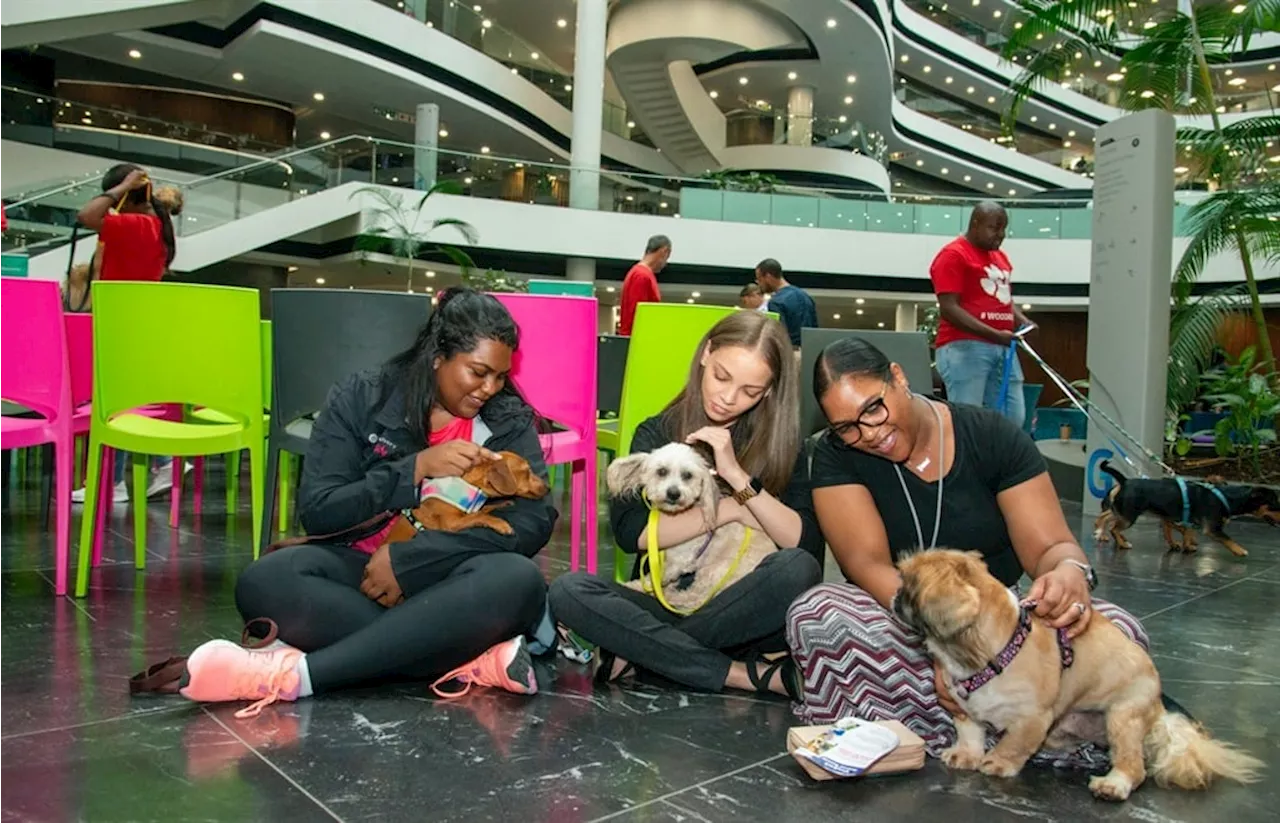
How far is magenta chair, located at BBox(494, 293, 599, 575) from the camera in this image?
3469 mm

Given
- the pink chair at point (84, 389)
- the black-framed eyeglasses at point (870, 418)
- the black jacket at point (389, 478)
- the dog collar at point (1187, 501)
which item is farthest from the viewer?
the dog collar at point (1187, 501)

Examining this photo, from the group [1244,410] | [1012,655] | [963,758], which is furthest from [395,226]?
[1012,655]

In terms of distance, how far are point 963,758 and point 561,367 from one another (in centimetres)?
200

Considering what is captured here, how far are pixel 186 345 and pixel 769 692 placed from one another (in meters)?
2.20

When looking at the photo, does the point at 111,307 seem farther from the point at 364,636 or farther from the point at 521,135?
the point at 521,135

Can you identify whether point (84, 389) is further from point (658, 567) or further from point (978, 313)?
point (978, 313)

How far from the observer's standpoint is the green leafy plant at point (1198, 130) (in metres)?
6.41

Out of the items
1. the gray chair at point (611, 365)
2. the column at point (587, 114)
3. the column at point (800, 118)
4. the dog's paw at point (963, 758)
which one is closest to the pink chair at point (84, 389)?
the gray chair at point (611, 365)

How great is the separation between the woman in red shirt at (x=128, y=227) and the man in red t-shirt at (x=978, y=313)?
3901mm

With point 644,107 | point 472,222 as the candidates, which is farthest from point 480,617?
point 644,107

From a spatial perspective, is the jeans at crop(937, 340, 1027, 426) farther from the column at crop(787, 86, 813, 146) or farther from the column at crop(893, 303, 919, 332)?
the column at crop(787, 86, 813, 146)

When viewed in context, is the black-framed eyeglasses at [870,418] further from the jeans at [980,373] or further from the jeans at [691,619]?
the jeans at [980,373]

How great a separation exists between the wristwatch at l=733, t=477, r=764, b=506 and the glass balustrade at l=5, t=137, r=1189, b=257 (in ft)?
30.8

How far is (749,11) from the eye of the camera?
1736 cm
